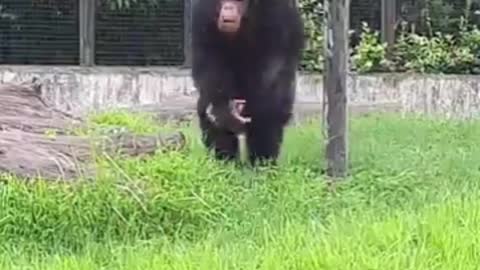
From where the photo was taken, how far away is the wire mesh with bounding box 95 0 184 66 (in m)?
11.0

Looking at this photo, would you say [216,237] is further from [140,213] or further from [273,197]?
[273,197]

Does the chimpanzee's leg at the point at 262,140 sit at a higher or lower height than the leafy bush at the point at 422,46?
lower

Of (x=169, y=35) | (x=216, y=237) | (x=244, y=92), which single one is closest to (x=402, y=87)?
(x=169, y=35)

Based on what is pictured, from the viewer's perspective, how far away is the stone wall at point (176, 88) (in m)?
10.7

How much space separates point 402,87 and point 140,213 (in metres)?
6.28

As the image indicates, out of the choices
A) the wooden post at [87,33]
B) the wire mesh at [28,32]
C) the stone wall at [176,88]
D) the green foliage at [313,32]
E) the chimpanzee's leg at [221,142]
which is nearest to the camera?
the chimpanzee's leg at [221,142]

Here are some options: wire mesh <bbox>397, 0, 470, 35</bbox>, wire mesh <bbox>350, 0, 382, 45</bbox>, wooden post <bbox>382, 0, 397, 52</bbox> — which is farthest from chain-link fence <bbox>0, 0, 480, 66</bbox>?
wire mesh <bbox>397, 0, 470, 35</bbox>

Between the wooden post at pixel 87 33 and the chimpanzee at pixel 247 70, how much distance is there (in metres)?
4.33

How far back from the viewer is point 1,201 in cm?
524

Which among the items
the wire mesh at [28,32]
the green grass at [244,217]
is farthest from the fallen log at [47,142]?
the wire mesh at [28,32]

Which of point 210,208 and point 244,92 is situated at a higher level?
point 244,92

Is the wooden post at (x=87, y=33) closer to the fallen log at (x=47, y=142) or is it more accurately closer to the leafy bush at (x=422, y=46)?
the leafy bush at (x=422, y=46)

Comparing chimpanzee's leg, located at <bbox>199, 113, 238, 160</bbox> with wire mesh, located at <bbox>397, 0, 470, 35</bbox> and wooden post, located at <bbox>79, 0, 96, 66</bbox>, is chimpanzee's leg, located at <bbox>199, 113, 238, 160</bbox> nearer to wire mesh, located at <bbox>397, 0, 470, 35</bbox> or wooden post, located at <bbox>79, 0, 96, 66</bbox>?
wooden post, located at <bbox>79, 0, 96, 66</bbox>

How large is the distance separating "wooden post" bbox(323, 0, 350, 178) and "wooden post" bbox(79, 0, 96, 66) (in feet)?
15.9
